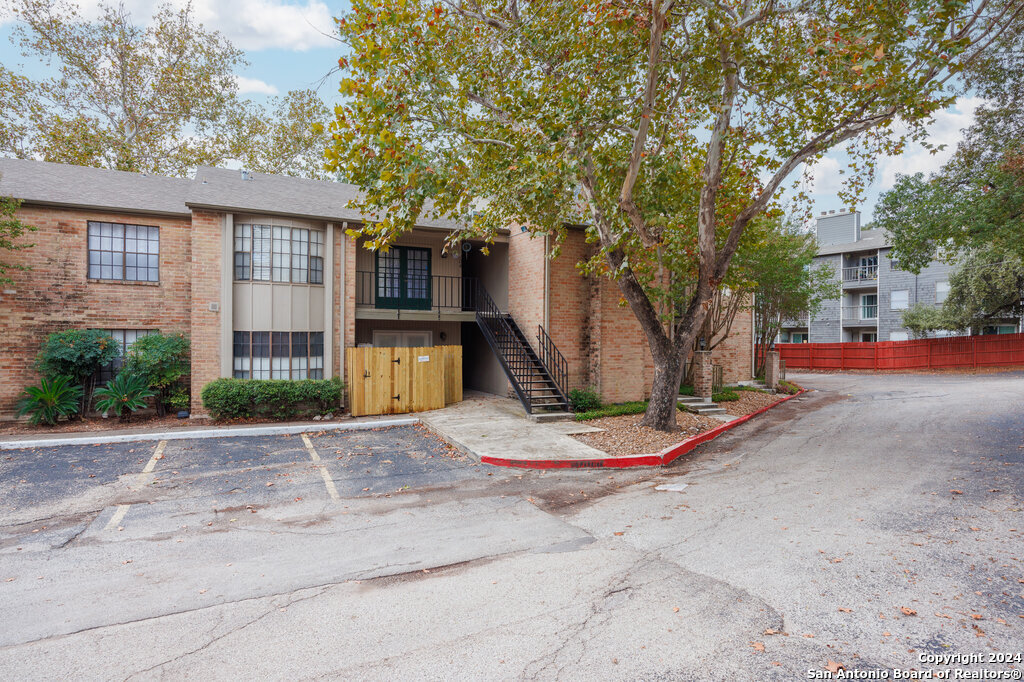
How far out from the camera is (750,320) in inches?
795

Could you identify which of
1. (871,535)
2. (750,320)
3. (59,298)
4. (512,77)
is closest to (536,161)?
(512,77)

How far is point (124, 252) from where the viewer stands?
1344 centimetres

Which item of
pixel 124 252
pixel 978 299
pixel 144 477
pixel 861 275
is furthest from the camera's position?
pixel 861 275

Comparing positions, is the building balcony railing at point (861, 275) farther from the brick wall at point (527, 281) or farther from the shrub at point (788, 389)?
the brick wall at point (527, 281)

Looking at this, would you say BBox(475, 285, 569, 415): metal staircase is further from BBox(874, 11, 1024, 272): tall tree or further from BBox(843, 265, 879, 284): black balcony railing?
BBox(843, 265, 879, 284): black balcony railing

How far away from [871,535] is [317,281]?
13.2 meters

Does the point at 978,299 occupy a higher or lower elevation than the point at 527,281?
higher

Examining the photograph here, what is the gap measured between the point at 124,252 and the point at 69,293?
1565 millimetres

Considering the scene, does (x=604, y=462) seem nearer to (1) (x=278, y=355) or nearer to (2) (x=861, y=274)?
(1) (x=278, y=355)

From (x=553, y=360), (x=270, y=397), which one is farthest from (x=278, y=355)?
(x=553, y=360)

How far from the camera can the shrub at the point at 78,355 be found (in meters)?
12.2

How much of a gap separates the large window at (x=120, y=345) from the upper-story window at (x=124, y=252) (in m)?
1.34

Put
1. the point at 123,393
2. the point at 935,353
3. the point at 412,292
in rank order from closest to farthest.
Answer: the point at 123,393, the point at 412,292, the point at 935,353

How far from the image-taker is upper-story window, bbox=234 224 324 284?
44.2 feet
